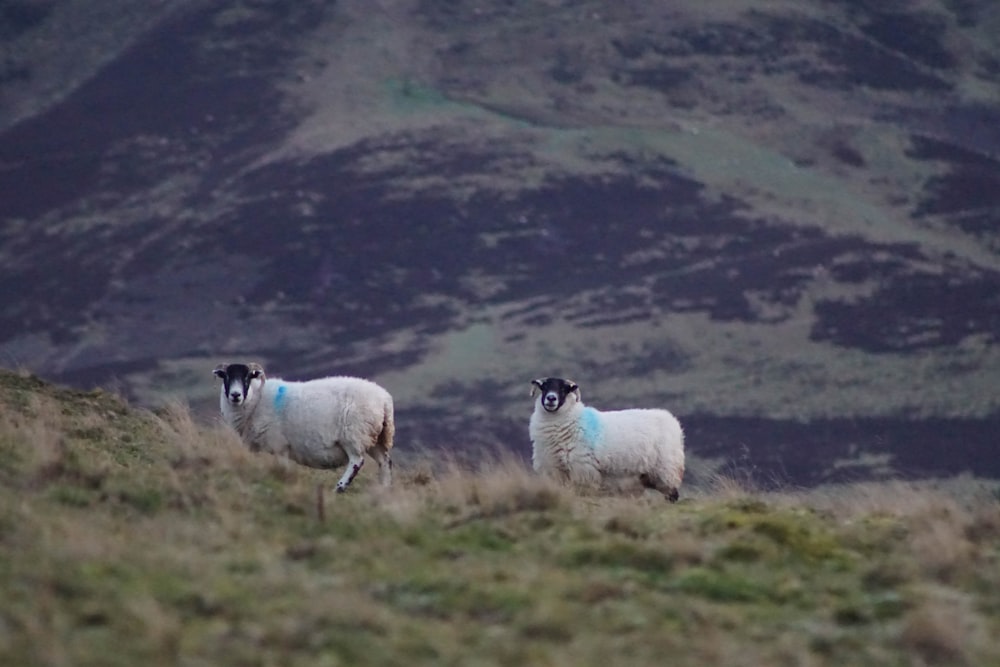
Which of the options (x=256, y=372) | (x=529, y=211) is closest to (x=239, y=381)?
(x=256, y=372)

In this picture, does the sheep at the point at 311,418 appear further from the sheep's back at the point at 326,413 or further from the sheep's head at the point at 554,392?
the sheep's head at the point at 554,392

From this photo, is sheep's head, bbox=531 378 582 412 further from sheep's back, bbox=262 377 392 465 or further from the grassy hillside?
the grassy hillside

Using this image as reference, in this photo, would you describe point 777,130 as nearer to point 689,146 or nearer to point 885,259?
point 689,146

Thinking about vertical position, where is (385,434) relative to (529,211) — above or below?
above

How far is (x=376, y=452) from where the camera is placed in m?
20.4

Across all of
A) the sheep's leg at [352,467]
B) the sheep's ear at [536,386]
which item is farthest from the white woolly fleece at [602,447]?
the sheep's leg at [352,467]

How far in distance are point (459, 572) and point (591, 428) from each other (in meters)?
9.58

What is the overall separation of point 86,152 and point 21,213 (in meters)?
13.0

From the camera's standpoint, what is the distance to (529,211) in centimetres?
14750

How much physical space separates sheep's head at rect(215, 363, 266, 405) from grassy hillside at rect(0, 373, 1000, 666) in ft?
11.6

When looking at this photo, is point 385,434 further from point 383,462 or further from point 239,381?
point 239,381

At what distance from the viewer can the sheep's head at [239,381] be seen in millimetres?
19734

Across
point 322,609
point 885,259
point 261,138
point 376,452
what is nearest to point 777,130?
point 885,259

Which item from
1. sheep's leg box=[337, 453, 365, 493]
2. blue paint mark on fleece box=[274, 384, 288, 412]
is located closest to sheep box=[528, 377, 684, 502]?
sheep's leg box=[337, 453, 365, 493]
